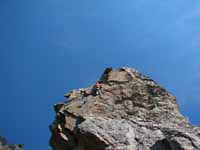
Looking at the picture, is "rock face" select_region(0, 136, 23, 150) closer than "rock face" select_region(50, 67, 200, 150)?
No

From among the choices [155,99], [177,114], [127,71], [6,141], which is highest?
[6,141]

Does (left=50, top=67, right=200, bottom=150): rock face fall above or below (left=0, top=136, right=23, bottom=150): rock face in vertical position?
below

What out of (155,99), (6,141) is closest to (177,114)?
(155,99)

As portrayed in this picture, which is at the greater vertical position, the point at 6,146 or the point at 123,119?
the point at 6,146

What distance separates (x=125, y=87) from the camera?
1663 inches

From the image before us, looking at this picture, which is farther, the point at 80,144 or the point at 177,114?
the point at 177,114

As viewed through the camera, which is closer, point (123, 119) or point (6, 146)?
point (123, 119)

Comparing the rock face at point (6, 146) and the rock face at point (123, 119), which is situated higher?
the rock face at point (6, 146)

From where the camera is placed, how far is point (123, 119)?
36.4 meters

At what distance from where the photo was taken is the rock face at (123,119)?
3175 cm

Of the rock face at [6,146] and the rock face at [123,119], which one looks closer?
the rock face at [123,119]

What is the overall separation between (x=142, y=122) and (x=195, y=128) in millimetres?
5676

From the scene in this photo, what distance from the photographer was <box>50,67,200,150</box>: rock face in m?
A: 31.8

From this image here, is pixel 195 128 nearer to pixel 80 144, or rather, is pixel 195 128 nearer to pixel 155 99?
pixel 155 99
